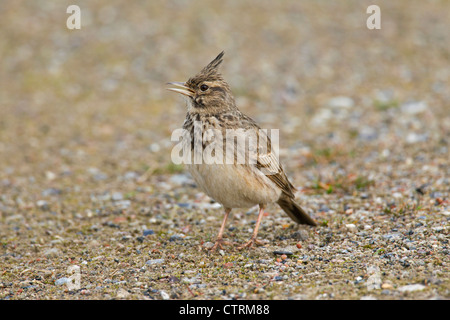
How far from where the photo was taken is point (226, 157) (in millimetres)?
6094

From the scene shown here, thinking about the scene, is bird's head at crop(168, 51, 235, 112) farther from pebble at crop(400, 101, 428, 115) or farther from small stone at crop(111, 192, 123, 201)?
pebble at crop(400, 101, 428, 115)

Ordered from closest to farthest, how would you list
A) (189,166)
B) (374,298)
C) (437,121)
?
(374,298), (189,166), (437,121)

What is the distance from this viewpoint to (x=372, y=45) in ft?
48.6

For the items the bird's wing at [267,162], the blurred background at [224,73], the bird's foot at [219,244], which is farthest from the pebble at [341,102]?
the bird's foot at [219,244]

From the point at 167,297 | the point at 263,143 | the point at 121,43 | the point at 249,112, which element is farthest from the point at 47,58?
the point at 167,297

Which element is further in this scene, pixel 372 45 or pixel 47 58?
pixel 372 45

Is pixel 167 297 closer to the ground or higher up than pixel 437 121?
closer to the ground

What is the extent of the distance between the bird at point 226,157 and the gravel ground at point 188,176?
0.55 metres

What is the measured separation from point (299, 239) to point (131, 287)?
2036 mm

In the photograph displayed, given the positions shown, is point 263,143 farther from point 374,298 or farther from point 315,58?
point 315,58

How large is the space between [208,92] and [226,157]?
93cm

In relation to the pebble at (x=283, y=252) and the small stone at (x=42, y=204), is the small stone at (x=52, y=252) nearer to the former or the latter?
the small stone at (x=42, y=204)

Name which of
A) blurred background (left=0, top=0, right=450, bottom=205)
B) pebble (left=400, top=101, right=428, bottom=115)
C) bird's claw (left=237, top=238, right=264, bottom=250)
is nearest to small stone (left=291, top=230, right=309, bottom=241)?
bird's claw (left=237, top=238, right=264, bottom=250)

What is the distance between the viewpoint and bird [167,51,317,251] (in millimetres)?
6094
